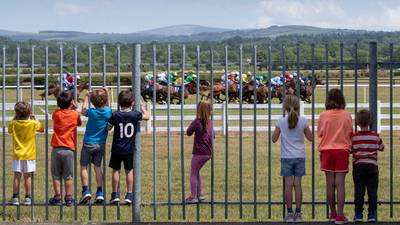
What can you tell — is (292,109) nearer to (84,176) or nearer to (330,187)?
(330,187)

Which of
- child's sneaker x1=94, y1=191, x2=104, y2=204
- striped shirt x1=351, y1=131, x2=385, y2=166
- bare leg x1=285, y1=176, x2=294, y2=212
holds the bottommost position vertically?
child's sneaker x1=94, y1=191, x2=104, y2=204

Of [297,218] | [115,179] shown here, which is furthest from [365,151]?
[115,179]

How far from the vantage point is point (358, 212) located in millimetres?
10523

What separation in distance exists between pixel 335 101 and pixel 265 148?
13.0m

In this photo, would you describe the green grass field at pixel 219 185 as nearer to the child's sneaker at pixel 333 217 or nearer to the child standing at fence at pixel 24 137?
the child's sneaker at pixel 333 217

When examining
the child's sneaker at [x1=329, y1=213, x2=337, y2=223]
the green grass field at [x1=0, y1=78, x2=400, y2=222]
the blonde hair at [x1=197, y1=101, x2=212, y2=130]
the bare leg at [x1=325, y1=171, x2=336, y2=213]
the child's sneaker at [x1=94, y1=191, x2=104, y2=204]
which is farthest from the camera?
the green grass field at [x1=0, y1=78, x2=400, y2=222]

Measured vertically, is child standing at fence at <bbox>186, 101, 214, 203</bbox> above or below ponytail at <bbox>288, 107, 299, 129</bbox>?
below

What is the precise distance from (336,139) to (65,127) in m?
3.20

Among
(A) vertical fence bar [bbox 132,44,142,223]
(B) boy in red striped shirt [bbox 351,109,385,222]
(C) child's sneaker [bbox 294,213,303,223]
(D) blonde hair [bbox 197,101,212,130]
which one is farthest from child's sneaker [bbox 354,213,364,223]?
(A) vertical fence bar [bbox 132,44,142,223]

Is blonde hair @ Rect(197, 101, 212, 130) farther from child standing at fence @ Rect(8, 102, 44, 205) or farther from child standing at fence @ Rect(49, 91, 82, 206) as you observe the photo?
child standing at fence @ Rect(8, 102, 44, 205)

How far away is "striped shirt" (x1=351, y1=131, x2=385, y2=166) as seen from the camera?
1016 cm

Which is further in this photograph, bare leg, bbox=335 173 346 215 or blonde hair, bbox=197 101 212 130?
blonde hair, bbox=197 101 212 130

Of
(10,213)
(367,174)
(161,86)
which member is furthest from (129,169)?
(161,86)

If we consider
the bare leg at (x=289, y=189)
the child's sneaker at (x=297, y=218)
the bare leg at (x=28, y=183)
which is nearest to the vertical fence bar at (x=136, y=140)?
the bare leg at (x=28, y=183)
